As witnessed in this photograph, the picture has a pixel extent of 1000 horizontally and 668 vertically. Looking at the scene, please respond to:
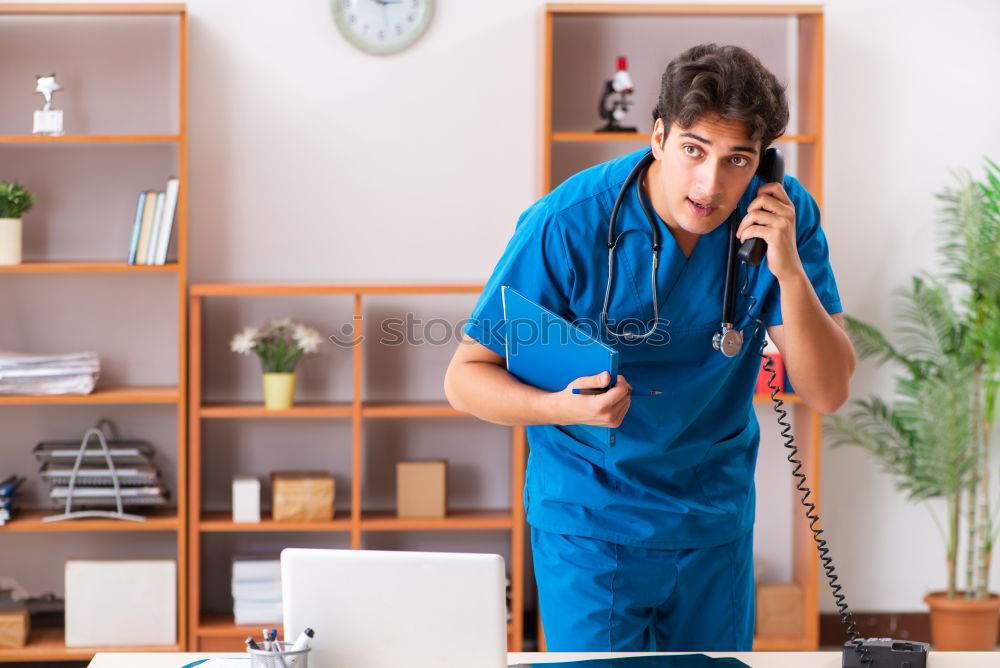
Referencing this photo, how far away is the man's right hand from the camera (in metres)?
1.67

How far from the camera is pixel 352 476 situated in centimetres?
376

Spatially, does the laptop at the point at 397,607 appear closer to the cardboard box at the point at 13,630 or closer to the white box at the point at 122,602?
the white box at the point at 122,602

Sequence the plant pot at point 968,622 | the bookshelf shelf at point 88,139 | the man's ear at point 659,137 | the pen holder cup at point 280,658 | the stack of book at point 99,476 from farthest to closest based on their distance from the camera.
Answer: the plant pot at point 968,622 < the stack of book at point 99,476 < the bookshelf shelf at point 88,139 < the man's ear at point 659,137 < the pen holder cup at point 280,658

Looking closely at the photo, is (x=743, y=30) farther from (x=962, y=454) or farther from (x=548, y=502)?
(x=548, y=502)

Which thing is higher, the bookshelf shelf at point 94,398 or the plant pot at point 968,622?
the bookshelf shelf at point 94,398

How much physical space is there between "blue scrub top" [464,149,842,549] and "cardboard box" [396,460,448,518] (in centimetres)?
169

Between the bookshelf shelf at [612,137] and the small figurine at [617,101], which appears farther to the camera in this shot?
the small figurine at [617,101]

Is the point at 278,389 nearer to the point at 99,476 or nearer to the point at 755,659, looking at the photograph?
the point at 99,476

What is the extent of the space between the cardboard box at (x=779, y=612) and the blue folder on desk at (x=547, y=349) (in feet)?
6.92

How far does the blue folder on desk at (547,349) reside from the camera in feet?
5.50

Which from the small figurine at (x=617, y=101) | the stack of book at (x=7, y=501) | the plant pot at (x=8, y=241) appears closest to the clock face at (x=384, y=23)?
the small figurine at (x=617, y=101)

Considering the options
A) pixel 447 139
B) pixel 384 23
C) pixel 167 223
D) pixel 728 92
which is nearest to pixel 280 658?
pixel 728 92

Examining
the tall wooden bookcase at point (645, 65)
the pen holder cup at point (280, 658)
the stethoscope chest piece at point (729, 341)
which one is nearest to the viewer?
the pen holder cup at point (280, 658)

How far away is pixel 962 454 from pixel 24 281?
130 inches
